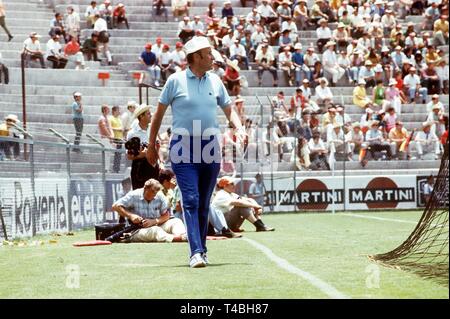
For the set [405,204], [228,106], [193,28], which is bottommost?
[405,204]

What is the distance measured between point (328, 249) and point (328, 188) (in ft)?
56.7

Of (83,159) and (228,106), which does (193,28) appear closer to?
(83,159)

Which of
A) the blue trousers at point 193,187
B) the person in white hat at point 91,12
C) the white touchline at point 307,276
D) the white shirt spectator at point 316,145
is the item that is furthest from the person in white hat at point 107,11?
the blue trousers at point 193,187

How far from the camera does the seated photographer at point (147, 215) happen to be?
1622cm

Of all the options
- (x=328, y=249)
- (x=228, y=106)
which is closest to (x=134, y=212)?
(x=328, y=249)

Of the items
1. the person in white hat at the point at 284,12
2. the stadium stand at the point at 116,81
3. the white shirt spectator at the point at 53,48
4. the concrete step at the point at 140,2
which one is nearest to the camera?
the stadium stand at the point at 116,81

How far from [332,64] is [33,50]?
960 cm

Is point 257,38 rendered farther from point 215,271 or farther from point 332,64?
point 215,271

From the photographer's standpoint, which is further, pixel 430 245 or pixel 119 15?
pixel 119 15

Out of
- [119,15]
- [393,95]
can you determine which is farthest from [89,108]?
[393,95]

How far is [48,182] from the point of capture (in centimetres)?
2003

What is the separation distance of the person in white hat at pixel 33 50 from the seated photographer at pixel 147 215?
58.2 feet

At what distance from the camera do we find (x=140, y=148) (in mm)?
16391

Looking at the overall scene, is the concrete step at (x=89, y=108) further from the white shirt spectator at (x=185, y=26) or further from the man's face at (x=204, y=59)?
the man's face at (x=204, y=59)
